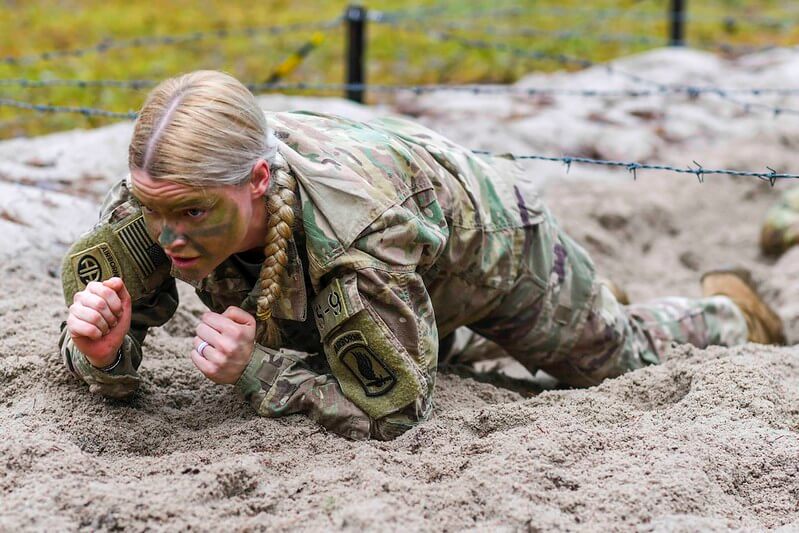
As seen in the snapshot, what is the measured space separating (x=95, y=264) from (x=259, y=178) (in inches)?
22.2

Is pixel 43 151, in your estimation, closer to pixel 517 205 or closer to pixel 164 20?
pixel 517 205

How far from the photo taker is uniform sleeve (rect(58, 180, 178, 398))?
2621mm

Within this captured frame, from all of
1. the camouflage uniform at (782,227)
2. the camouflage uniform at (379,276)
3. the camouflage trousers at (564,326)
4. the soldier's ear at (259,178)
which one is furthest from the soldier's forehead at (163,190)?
the camouflage uniform at (782,227)

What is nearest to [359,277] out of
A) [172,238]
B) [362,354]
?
[362,354]

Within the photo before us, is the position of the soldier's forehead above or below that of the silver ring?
above

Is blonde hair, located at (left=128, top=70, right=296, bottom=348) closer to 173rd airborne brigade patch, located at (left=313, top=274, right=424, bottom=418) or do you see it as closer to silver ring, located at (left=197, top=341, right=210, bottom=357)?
173rd airborne brigade patch, located at (left=313, top=274, right=424, bottom=418)

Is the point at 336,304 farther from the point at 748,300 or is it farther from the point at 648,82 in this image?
the point at 648,82

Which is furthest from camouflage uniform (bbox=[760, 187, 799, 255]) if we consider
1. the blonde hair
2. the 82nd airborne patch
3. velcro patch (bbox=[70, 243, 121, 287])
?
velcro patch (bbox=[70, 243, 121, 287])

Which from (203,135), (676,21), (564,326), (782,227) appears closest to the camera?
(203,135)

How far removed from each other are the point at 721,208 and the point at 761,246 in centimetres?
56

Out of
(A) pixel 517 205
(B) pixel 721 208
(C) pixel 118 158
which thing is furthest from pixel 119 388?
(B) pixel 721 208

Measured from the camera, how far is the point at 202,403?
9.41 ft

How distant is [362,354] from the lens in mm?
2508

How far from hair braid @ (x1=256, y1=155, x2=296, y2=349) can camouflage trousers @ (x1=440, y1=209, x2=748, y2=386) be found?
2.84ft
